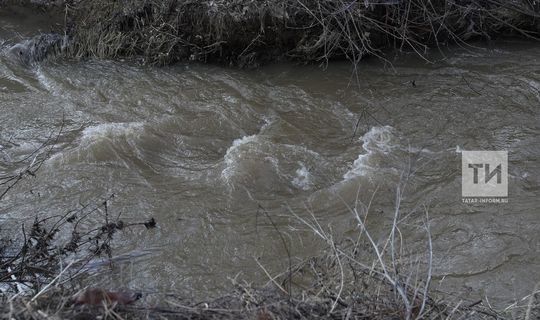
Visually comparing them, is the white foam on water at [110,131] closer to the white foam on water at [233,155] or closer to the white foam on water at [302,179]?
the white foam on water at [233,155]

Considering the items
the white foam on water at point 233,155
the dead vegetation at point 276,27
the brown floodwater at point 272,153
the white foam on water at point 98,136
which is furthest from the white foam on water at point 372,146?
the white foam on water at point 98,136

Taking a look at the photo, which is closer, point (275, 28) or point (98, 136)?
point (98, 136)

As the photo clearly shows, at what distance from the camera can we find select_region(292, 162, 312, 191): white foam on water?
5.25 m

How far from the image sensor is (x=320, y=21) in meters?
6.81

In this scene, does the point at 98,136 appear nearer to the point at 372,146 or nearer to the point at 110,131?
the point at 110,131

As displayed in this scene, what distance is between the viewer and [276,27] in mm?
7336

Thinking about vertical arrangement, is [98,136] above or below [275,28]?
below

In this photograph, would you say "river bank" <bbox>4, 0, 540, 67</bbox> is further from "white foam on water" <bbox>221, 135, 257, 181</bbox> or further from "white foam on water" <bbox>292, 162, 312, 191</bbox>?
"white foam on water" <bbox>292, 162, 312, 191</bbox>

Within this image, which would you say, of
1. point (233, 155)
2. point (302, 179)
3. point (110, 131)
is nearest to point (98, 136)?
point (110, 131)

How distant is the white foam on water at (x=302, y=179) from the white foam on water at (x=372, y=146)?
334mm

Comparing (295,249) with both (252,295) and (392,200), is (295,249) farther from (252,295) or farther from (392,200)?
(252,295)

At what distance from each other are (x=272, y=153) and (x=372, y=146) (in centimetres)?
99

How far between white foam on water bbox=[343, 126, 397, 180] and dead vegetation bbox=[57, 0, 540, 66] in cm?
138

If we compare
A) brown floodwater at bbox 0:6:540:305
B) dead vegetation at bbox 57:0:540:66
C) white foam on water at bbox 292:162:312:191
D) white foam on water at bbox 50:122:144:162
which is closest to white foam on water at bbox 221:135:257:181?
brown floodwater at bbox 0:6:540:305
